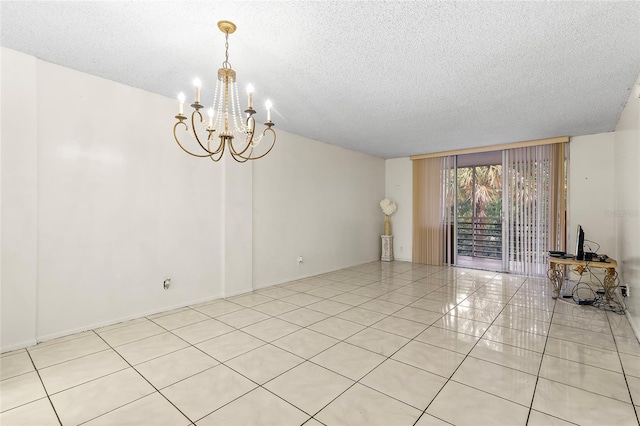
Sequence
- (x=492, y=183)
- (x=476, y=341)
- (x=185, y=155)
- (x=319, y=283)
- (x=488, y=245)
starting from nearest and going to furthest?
(x=476, y=341) < (x=185, y=155) < (x=319, y=283) < (x=488, y=245) < (x=492, y=183)

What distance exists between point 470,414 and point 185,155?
3.73 meters

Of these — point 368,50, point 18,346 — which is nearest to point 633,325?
point 368,50

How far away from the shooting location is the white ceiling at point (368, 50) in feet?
6.47

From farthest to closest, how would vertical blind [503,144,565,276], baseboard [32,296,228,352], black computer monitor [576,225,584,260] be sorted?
vertical blind [503,144,565,276]
black computer monitor [576,225,584,260]
baseboard [32,296,228,352]

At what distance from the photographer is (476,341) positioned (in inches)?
108

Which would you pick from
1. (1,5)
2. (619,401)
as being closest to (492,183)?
(619,401)

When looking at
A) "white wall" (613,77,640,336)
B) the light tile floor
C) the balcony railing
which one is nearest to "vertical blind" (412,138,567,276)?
"white wall" (613,77,640,336)

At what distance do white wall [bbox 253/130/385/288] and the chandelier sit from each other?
617mm

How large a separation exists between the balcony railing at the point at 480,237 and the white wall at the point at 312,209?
222cm

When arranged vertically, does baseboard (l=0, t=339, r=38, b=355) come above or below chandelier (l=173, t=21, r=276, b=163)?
below

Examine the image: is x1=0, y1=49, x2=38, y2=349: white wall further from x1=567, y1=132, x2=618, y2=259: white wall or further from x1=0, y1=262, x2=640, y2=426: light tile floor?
x1=567, y1=132, x2=618, y2=259: white wall

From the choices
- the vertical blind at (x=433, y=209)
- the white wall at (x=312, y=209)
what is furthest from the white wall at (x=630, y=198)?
the white wall at (x=312, y=209)

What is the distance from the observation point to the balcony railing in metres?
7.13

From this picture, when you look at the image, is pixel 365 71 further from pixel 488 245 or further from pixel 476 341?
pixel 488 245
